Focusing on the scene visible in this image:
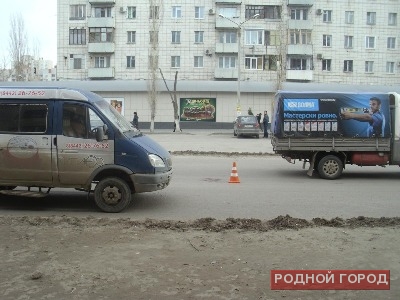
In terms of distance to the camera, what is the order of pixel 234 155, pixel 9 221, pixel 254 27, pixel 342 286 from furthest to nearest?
pixel 254 27 → pixel 234 155 → pixel 9 221 → pixel 342 286

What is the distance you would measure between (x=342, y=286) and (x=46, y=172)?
5.49 metres

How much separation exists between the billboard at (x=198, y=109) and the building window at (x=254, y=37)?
8.65 metres

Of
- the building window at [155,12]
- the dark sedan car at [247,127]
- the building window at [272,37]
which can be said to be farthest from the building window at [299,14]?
the dark sedan car at [247,127]

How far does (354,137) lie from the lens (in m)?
12.2

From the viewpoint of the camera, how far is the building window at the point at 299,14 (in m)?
49.3

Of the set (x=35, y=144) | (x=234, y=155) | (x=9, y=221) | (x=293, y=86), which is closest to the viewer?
(x=9, y=221)

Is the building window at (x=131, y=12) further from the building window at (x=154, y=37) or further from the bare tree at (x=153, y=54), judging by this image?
the building window at (x=154, y=37)

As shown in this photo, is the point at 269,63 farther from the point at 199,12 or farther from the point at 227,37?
the point at 199,12

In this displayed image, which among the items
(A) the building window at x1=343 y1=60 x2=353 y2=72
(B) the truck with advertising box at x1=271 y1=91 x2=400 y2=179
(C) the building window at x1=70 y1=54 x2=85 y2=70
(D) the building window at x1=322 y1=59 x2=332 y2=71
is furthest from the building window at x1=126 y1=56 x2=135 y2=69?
(B) the truck with advertising box at x1=271 y1=91 x2=400 y2=179

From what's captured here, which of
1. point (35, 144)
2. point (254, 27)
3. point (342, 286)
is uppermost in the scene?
point (254, 27)

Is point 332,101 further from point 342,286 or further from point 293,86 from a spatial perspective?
point 293,86

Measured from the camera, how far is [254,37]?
49062 millimetres

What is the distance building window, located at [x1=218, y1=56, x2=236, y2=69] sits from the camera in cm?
4838

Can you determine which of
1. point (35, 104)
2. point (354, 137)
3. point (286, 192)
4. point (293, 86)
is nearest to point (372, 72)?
point (293, 86)
